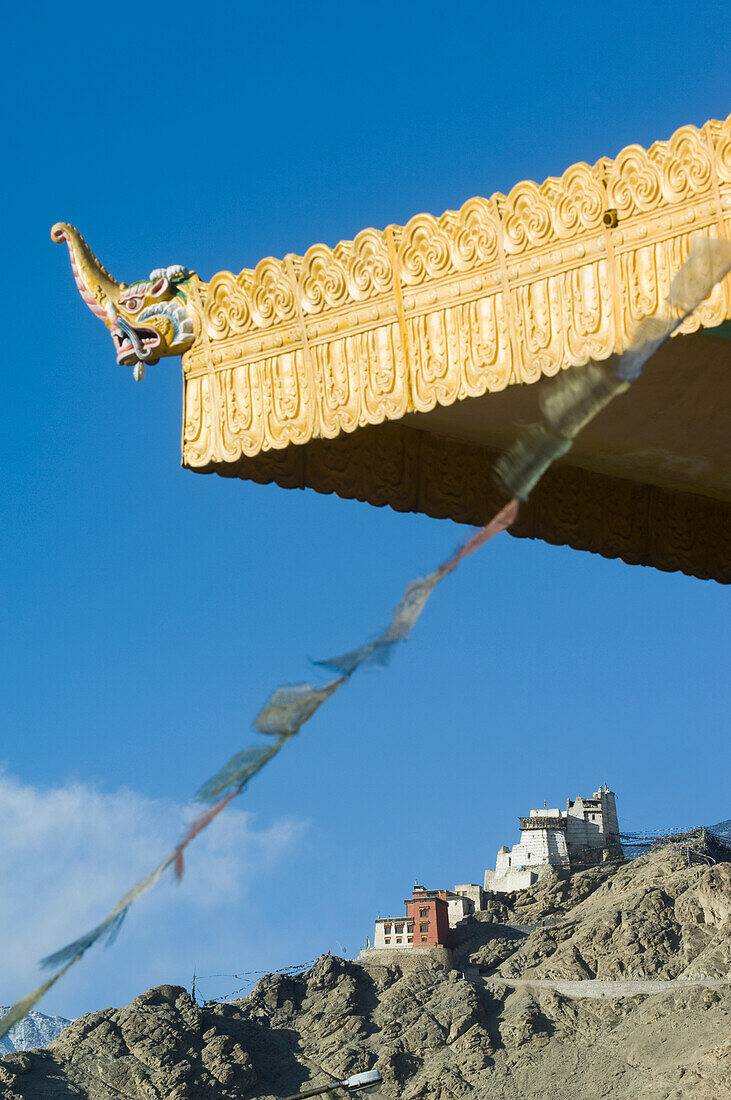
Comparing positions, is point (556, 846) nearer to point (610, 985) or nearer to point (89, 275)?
point (610, 985)

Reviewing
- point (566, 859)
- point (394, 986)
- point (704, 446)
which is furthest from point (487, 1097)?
point (704, 446)

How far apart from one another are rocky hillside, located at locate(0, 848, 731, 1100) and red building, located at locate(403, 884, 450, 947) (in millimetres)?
1269

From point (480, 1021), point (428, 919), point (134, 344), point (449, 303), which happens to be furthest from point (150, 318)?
point (428, 919)

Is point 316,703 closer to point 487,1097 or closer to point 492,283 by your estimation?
point 492,283

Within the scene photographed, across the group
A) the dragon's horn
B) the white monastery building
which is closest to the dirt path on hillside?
the white monastery building

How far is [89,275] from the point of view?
239 inches

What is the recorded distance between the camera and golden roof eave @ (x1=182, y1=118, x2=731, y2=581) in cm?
468

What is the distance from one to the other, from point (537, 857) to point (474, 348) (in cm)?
8191

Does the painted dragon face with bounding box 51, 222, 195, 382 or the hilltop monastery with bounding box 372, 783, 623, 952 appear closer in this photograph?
the painted dragon face with bounding box 51, 222, 195, 382

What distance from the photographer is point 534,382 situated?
4.94 meters

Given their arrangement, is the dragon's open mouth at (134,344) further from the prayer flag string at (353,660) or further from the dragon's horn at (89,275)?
the prayer flag string at (353,660)

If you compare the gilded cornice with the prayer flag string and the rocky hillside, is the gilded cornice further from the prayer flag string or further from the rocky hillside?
the rocky hillside

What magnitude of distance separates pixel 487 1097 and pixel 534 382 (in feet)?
216

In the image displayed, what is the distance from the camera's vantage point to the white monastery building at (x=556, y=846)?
274 ft
